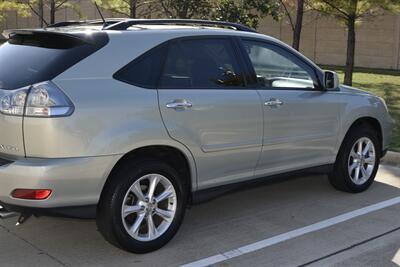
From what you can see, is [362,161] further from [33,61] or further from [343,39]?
[343,39]

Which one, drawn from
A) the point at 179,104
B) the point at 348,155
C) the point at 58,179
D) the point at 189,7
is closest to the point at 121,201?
the point at 58,179

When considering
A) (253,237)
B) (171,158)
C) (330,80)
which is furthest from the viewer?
(330,80)

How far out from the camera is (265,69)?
5086mm

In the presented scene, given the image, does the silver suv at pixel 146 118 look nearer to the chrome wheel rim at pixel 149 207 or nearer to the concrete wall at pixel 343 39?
the chrome wheel rim at pixel 149 207

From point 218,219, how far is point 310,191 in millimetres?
1396

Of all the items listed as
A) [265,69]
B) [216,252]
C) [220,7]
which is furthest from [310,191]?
[220,7]

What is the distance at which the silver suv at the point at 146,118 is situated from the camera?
3754 mm

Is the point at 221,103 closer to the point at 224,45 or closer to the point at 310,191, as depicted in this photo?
the point at 224,45

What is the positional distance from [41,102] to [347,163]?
11.0 feet

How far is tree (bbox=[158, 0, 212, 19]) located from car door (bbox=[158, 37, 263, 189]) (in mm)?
8275

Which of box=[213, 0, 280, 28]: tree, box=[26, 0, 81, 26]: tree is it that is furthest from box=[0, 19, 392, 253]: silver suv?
box=[26, 0, 81, 26]: tree

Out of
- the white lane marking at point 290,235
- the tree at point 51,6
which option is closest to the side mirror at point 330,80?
the white lane marking at point 290,235

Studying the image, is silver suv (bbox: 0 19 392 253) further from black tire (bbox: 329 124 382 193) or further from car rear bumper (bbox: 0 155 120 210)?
black tire (bbox: 329 124 382 193)

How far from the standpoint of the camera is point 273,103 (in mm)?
4930
